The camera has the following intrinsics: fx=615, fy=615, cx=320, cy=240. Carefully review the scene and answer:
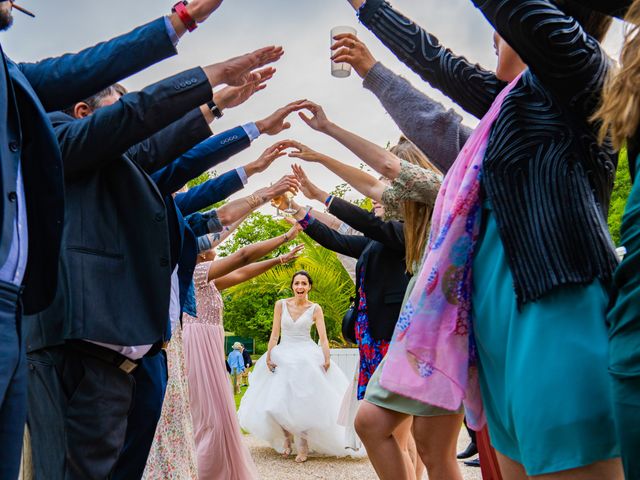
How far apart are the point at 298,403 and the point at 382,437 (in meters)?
5.26

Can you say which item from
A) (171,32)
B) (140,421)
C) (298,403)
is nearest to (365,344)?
(140,421)

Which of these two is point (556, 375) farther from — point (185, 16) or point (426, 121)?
point (185, 16)

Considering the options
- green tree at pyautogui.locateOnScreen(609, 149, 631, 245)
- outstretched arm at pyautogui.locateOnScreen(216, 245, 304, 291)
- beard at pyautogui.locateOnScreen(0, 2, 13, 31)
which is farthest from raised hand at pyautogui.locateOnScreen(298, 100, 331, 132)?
green tree at pyautogui.locateOnScreen(609, 149, 631, 245)

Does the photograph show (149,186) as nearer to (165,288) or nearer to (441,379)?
(165,288)

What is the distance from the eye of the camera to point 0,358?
4.93 ft

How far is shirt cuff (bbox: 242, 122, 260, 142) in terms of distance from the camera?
3.69m

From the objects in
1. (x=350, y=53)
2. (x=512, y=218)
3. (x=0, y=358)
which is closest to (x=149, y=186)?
(x=350, y=53)

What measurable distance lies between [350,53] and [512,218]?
3.91 feet

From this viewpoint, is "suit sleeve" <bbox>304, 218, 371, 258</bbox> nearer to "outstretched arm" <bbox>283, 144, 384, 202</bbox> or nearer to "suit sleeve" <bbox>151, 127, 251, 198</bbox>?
"outstretched arm" <bbox>283, 144, 384, 202</bbox>

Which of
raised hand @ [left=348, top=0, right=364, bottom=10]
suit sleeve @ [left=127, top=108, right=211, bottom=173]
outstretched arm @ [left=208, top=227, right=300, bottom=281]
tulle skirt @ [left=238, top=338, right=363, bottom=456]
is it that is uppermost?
raised hand @ [left=348, top=0, right=364, bottom=10]

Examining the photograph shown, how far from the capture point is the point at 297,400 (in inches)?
310

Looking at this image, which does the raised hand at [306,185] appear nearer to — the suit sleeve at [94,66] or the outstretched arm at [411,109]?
the outstretched arm at [411,109]

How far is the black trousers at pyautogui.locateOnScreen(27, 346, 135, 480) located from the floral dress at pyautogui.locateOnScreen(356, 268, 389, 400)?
8.32 ft

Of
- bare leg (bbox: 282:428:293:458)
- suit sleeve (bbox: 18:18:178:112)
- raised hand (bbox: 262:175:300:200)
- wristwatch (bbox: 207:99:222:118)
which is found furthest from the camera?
bare leg (bbox: 282:428:293:458)
